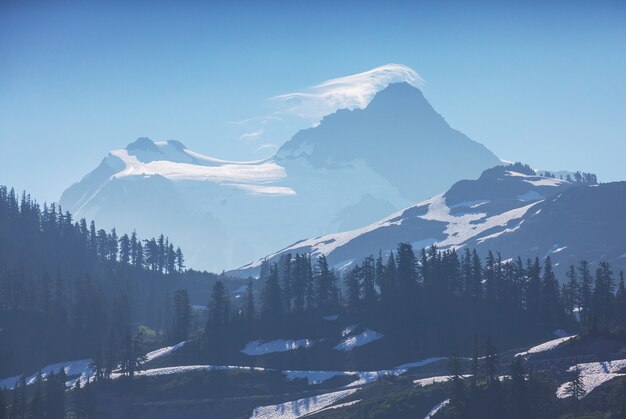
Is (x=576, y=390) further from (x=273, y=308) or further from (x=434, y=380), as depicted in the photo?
(x=273, y=308)

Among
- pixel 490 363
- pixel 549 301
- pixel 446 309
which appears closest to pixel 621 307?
pixel 549 301

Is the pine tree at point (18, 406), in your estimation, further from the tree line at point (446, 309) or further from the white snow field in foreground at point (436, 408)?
the white snow field in foreground at point (436, 408)

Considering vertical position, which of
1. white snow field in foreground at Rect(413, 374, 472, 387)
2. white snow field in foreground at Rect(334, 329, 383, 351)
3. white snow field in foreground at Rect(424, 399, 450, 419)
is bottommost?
white snow field in foreground at Rect(424, 399, 450, 419)

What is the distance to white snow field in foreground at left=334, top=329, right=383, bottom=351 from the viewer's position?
178m

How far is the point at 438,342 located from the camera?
571 feet

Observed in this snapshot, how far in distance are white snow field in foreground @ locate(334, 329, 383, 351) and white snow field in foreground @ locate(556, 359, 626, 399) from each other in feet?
149

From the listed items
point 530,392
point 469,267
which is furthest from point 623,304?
point 530,392

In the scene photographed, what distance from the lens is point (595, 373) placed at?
133875 millimetres

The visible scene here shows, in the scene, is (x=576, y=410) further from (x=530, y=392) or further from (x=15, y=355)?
(x=15, y=355)

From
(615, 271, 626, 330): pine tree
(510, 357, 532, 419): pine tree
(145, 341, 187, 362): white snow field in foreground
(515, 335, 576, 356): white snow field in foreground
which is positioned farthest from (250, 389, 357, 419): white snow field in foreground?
(615, 271, 626, 330): pine tree

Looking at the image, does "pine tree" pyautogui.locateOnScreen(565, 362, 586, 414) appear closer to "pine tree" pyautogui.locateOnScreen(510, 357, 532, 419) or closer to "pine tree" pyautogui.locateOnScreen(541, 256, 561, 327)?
"pine tree" pyautogui.locateOnScreen(510, 357, 532, 419)

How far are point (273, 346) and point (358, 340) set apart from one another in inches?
596

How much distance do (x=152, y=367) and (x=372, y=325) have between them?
38.3 metres

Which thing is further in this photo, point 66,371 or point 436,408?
point 66,371
